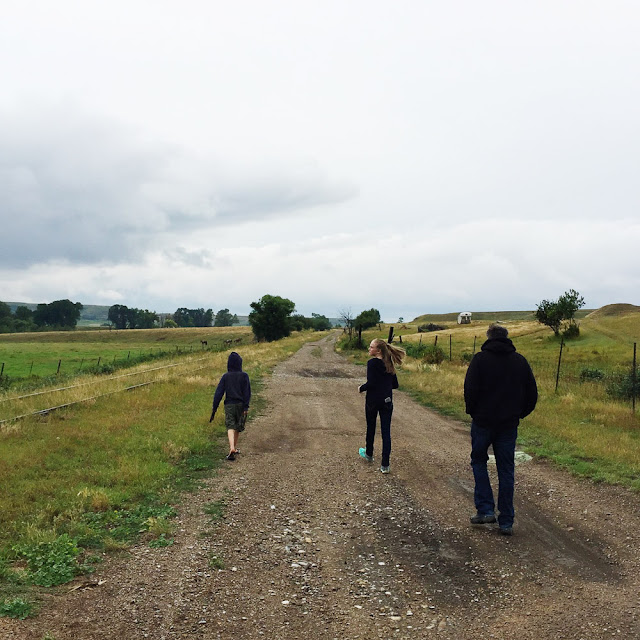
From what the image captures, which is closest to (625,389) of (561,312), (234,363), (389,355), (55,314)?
(389,355)

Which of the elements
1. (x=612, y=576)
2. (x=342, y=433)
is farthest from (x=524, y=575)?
(x=342, y=433)

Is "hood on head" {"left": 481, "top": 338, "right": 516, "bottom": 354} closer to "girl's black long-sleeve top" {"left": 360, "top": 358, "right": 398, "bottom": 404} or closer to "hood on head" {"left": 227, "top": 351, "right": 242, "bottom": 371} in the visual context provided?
"girl's black long-sleeve top" {"left": 360, "top": 358, "right": 398, "bottom": 404}

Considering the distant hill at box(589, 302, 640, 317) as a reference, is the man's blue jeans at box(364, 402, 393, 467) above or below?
below

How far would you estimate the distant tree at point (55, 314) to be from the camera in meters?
171

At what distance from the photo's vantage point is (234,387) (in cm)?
1027

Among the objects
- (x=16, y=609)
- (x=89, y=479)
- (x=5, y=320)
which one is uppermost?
(x=5, y=320)

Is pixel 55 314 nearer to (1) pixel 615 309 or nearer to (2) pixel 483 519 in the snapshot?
(1) pixel 615 309

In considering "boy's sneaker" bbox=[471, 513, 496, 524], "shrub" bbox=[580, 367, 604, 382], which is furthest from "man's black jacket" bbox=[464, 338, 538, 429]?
"shrub" bbox=[580, 367, 604, 382]

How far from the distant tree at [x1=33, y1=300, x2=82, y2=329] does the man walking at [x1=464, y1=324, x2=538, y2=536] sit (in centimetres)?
18412

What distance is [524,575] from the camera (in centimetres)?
494

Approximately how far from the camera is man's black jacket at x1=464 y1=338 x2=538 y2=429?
20.3 feet

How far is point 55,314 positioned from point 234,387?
183 meters

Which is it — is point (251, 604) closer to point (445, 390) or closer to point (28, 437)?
point (28, 437)

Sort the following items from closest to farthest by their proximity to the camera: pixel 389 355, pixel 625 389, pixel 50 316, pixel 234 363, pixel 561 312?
pixel 389 355 → pixel 234 363 → pixel 625 389 → pixel 561 312 → pixel 50 316
